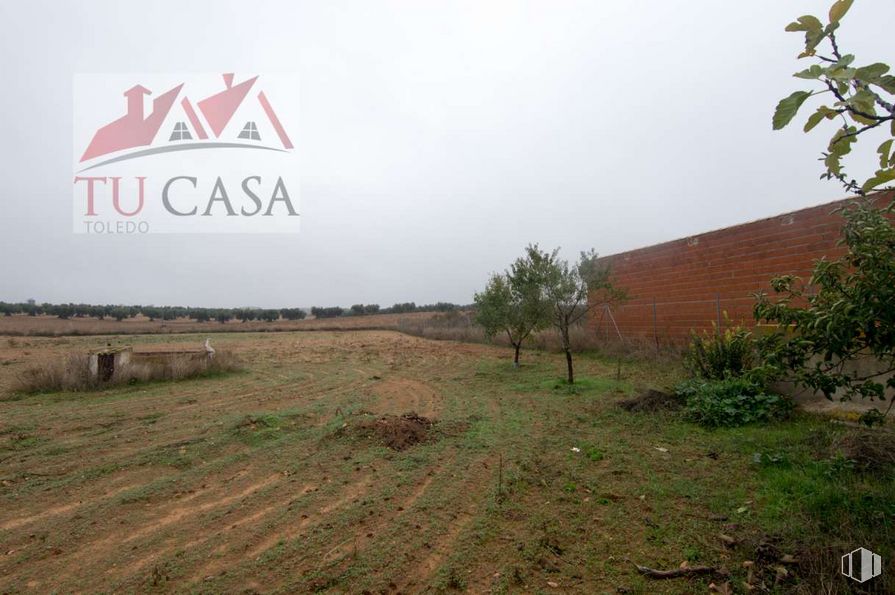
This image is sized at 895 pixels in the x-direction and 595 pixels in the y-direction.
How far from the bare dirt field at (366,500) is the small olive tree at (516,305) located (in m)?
4.35

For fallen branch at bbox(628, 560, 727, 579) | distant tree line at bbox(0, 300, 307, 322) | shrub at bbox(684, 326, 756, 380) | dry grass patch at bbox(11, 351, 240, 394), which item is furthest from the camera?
distant tree line at bbox(0, 300, 307, 322)

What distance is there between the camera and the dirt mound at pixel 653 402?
645 centimetres

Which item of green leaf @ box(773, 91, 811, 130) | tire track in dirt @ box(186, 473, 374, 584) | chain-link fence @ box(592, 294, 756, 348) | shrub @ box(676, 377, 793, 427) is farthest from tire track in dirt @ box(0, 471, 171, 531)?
chain-link fence @ box(592, 294, 756, 348)

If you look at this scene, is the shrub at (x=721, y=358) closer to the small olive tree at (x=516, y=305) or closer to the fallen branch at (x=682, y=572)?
the small olive tree at (x=516, y=305)

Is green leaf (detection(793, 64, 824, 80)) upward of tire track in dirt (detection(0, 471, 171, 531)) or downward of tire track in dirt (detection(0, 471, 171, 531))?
upward

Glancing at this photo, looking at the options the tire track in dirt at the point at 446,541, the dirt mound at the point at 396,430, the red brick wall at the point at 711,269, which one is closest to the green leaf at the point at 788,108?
the tire track in dirt at the point at 446,541

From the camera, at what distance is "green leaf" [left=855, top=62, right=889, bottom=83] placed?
1.10m

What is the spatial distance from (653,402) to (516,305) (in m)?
6.60

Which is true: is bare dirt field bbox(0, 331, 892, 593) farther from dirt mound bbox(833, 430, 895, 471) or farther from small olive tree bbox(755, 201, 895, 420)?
small olive tree bbox(755, 201, 895, 420)

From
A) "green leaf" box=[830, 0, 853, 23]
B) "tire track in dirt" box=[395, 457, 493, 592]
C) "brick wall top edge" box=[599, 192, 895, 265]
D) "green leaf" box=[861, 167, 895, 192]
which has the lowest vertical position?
"tire track in dirt" box=[395, 457, 493, 592]

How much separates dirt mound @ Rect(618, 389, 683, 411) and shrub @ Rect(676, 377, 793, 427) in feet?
0.69

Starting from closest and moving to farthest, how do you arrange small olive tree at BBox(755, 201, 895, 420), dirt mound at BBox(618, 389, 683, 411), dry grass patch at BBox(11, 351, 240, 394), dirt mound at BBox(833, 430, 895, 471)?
small olive tree at BBox(755, 201, 895, 420) → dirt mound at BBox(833, 430, 895, 471) → dirt mound at BBox(618, 389, 683, 411) → dry grass patch at BBox(11, 351, 240, 394)

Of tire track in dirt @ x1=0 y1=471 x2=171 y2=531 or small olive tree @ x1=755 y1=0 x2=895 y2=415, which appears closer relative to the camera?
small olive tree @ x1=755 y1=0 x2=895 y2=415

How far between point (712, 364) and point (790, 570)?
5.80 meters
